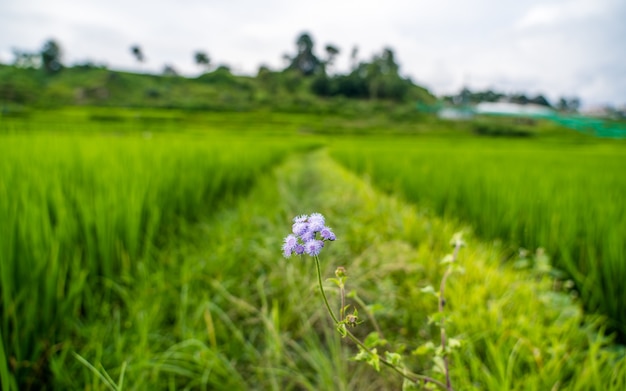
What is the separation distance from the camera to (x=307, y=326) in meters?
1.24

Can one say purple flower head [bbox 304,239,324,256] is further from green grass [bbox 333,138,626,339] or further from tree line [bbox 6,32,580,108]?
tree line [bbox 6,32,580,108]

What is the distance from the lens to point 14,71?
177 feet

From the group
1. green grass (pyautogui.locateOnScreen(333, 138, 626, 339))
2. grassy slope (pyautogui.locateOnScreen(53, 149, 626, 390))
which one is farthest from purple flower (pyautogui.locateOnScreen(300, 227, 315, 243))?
green grass (pyautogui.locateOnScreen(333, 138, 626, 339))

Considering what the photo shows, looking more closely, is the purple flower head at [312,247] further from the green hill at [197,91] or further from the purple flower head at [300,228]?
the green hill at [197,91]

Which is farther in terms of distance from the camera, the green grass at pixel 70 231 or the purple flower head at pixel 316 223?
the green grass at pixel 70 231

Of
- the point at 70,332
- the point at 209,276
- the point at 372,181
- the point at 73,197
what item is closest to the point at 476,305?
the point at 209,276

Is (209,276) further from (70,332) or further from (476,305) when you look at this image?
(476,305)

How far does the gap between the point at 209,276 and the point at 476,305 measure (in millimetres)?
1097

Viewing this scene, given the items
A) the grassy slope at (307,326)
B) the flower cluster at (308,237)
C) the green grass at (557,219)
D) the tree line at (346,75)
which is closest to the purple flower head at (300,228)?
the flower cluster at (308,237)

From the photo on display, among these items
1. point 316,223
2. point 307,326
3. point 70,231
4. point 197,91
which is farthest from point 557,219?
point 197,91

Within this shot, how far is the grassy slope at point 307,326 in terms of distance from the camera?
95 centimetres

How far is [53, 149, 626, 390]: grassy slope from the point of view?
3.12 ft

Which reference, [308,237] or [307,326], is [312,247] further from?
[307,326]

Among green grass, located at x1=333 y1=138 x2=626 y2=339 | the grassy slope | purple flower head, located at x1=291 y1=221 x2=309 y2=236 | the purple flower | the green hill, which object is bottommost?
the grassy slope
